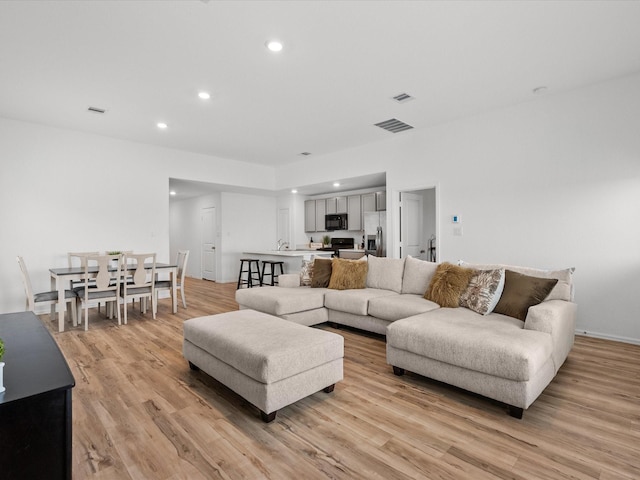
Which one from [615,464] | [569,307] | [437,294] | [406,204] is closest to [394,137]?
[406,204]

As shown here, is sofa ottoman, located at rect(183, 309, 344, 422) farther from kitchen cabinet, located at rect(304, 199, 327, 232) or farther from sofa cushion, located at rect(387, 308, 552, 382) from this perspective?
kitchen cabinet, located at rect(304, 199, 327, 232)

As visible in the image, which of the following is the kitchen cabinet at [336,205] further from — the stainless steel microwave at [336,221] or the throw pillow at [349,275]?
the throw pillow at [349,275]

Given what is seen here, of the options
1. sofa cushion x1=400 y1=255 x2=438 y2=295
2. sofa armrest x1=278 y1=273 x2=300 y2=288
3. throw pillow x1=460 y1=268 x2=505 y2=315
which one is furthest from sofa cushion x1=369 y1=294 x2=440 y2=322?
sofa armrest x1=278 y1=273 x2=300 y2=288

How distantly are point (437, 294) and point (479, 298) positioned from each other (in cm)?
43

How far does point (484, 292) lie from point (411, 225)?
3.48 meters

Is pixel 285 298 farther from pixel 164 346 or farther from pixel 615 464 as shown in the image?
pixel 615 464

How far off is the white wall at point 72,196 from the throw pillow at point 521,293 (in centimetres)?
572

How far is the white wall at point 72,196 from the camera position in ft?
16.3

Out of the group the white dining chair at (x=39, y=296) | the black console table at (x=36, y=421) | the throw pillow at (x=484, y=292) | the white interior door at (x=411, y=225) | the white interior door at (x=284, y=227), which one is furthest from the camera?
the white interior door at (x=284, y=227)

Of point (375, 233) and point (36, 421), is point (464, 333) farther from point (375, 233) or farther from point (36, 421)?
point (375, 233)

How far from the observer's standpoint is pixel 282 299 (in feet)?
12.7

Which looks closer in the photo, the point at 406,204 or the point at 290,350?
the point at 290,350

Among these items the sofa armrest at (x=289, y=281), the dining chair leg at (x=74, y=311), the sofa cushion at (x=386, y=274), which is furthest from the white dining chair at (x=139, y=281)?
the sofa cushion at (x=386, y=274)

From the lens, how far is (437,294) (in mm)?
3430
